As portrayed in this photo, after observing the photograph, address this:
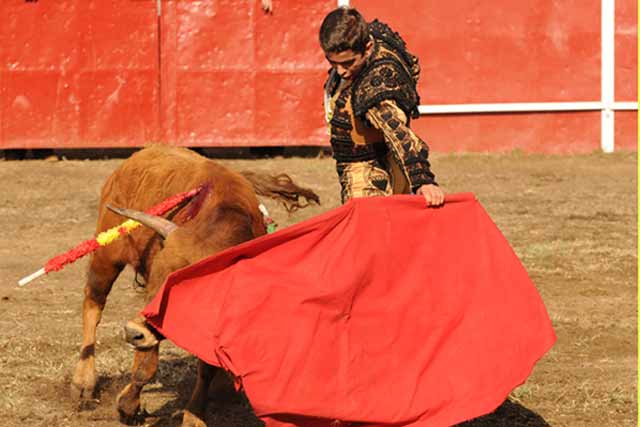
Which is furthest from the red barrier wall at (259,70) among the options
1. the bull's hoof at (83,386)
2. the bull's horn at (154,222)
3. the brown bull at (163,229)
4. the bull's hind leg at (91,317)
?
the bull's horn at (154,222)

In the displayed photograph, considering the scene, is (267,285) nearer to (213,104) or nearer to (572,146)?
(213,104)

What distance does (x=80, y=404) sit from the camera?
4992mm

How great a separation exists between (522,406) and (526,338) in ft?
3.19

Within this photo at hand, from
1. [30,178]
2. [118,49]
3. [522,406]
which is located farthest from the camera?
[118,49]

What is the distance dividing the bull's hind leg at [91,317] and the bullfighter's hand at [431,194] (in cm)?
166

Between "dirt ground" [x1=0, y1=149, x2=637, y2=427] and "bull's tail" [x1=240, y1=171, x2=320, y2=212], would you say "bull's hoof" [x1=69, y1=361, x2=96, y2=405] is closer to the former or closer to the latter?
"dirt ground" [x1=0, y1=149, x2=637, y2=427]

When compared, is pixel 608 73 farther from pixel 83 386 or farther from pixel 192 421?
pixel 192 421

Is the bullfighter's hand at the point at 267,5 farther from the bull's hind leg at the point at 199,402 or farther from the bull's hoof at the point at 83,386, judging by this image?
the bull's hind leg at the point at 199,402

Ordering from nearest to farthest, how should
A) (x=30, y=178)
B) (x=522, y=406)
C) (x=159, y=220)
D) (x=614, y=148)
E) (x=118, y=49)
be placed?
(x=159, y=220)
(x=522, y=406)
(x=30, y=178)
(x=118, y=49)
(x=614, y=148)

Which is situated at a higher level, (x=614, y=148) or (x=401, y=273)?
(x=401, y=273)

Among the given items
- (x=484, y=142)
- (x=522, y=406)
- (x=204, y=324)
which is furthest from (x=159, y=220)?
(x=484, y=142)

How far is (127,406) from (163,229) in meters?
0.60

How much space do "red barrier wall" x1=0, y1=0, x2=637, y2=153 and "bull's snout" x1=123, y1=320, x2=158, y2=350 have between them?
7.48m

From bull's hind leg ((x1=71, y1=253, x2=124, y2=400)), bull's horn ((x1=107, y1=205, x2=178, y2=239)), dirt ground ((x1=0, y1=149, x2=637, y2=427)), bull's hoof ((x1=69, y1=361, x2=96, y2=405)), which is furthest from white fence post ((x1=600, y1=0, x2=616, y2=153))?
bull's horn ((x1=107, y1=205, x2=178, y2=239))
